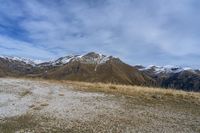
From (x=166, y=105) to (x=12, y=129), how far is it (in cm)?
1510

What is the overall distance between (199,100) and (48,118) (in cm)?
1676

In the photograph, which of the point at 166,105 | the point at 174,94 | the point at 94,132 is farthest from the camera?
the point at 174,94

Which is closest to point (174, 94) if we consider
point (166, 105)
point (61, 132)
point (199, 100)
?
point (199, 100)

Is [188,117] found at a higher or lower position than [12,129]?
higher

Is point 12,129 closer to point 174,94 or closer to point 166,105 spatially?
point 166,105

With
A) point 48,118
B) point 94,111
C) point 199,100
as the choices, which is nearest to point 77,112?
point 94,111

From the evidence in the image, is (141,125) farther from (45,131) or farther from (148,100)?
(148,100)

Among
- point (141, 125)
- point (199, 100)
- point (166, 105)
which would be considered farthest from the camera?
point (199, 100)

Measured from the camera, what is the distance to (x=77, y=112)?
22766mm

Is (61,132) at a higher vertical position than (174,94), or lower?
lower

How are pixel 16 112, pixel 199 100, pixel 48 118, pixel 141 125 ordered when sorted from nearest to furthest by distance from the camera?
pixel 141 125 < pixel 48 118 < pixel 16 112 < pixel 199 100

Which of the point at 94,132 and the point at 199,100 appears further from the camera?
the point at 199,100

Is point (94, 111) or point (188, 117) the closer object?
point (188, 117)

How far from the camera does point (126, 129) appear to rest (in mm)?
16891
